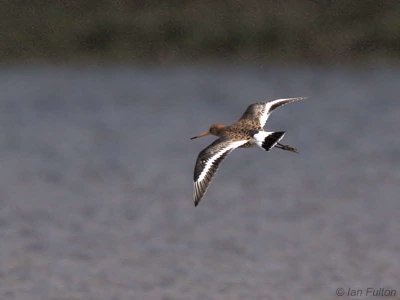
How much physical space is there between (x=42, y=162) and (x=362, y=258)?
20.5ft

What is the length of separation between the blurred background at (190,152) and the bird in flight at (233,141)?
4.66 feet

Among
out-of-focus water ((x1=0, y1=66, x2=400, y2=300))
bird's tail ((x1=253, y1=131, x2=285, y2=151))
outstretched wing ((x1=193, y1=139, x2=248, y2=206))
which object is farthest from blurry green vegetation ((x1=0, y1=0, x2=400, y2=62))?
outstretched wing ((x1=193, y1=139, x2=248, y2=206))

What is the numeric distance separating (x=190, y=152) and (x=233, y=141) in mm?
7518

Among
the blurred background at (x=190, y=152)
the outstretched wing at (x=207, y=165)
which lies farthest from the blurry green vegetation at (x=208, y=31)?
the outstretched wing at (x=207, y=165)

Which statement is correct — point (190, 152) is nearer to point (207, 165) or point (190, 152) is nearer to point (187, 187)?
point (187, 187)

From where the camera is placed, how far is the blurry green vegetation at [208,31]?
22.1 metres

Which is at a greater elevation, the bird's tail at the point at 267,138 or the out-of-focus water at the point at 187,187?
the out-of-focus water at the point at 187,187

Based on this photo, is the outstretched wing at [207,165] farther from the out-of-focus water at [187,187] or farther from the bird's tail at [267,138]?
the out-of-focus water at [187,187]

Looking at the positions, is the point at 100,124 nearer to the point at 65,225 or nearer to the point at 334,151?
the point at 334,151

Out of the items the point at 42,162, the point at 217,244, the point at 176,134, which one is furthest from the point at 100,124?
the point at 217,244

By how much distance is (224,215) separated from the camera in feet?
42.3

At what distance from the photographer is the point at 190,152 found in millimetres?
16578

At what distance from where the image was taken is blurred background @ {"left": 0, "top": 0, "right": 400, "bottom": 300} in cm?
1081

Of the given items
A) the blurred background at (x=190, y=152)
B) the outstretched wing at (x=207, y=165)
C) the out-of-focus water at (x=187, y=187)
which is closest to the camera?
the outstretched wing at (x=207, y=165)
